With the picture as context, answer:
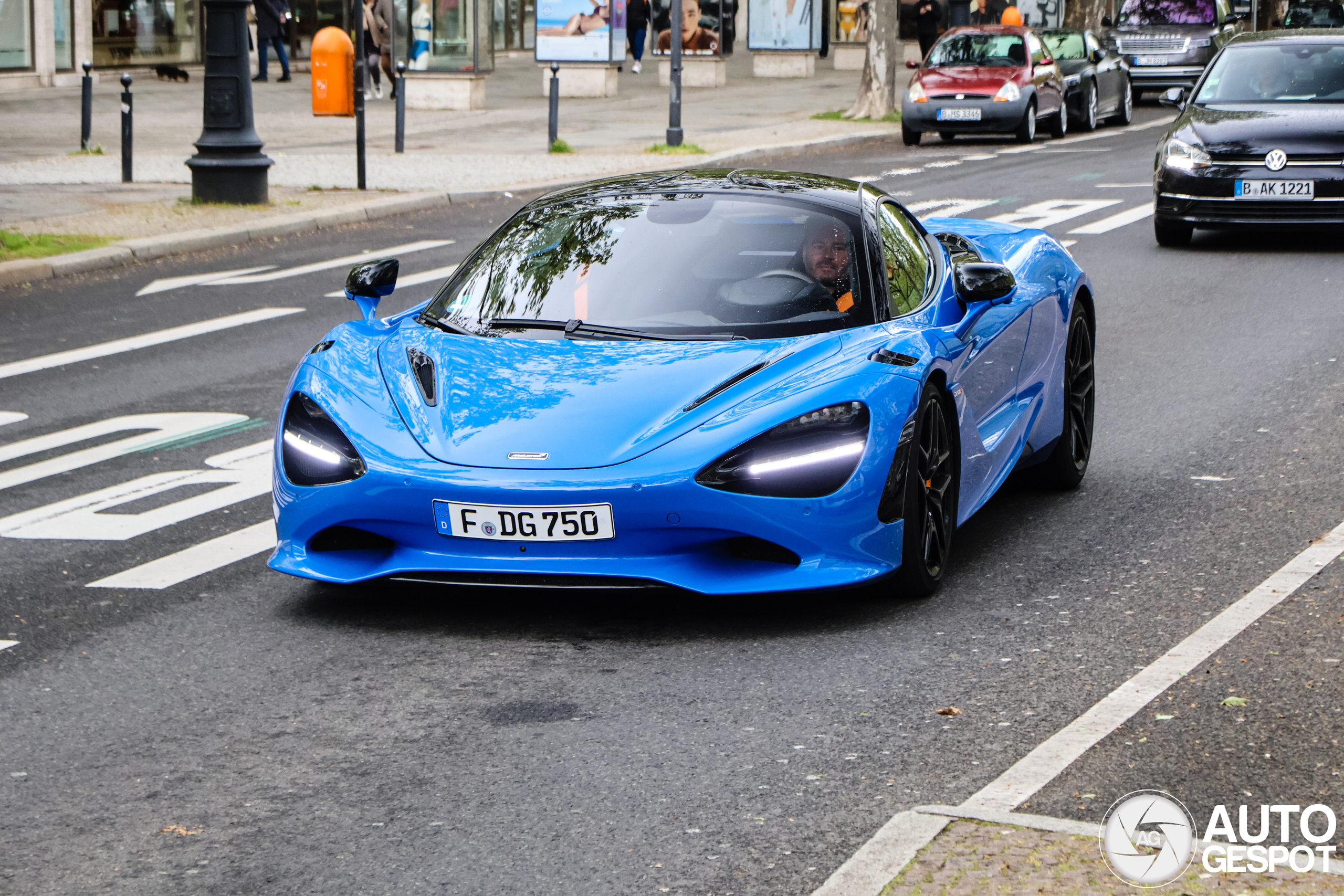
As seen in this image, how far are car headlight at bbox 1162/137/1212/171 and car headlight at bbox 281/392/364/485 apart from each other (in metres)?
10.7

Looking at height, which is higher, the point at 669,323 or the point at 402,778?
the point at 669,323

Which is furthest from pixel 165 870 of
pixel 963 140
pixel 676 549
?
pixel 963 140

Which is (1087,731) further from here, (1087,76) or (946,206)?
(1087,76)

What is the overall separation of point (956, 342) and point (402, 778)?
2.67 m

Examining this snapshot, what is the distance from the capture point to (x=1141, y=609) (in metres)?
5.90

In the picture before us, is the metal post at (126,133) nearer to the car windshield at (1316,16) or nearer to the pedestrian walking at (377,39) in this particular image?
the pedestrian walking at (377,39)

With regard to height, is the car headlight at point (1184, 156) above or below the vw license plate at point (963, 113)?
below

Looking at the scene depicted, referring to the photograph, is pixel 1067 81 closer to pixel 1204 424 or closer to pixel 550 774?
pixel 1204 424

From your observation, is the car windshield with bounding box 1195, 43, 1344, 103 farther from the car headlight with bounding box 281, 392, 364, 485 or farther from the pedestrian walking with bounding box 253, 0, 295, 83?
the pedestrian walking with bounding box 253, 0, 295, 83

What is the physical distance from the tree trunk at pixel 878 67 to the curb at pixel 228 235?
9.49 meters

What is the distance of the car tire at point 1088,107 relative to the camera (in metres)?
29.8

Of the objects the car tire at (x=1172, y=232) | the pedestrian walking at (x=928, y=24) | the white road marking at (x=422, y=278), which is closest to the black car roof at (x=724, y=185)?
the white road marking at (x=422, y=278)

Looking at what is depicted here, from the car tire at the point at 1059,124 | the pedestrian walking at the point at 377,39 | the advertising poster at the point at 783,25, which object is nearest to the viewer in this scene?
the car tire at the point at 1059,124

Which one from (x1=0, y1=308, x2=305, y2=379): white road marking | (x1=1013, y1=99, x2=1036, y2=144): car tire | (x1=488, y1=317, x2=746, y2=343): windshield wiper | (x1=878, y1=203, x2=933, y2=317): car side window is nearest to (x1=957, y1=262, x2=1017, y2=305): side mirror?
(x1=878, y1=203, x2=933, y2=317): car side window
